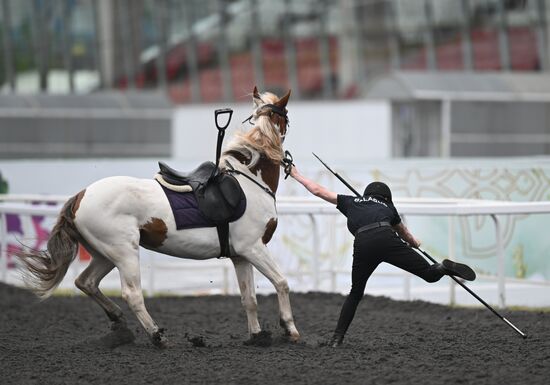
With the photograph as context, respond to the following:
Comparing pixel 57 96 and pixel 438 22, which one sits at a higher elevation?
pixel 438 22

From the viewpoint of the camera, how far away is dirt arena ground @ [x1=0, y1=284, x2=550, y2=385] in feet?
23.9

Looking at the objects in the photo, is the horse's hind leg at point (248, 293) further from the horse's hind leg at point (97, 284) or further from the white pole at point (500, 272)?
the white pole at point (500, 272)

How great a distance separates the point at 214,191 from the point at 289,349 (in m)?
1.29

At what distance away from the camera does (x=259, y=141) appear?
8.72 metres

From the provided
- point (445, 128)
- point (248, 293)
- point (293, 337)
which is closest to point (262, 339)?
point (293, 337)

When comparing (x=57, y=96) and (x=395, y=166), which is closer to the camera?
(x=395, y=166)

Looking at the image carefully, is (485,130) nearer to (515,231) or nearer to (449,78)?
(449,78)

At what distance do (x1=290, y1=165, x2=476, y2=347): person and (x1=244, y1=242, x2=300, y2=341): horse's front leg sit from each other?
370 mm

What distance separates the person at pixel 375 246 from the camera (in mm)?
8266

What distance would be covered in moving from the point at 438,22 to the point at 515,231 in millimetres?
19574

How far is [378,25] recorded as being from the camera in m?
31.1

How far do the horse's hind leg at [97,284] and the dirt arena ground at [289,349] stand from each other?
0.19m

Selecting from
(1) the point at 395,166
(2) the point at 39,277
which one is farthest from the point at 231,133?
(1) the point at 395,166

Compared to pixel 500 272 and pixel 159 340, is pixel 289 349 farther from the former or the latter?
pixel 500 272
